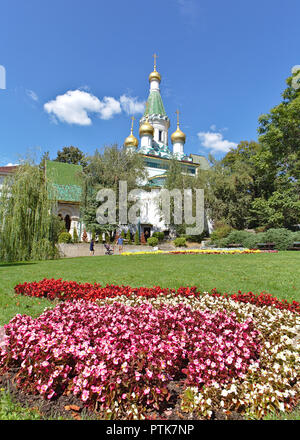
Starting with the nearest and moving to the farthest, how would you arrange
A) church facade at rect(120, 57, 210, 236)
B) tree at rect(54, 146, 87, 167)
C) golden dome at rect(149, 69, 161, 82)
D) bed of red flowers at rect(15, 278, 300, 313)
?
bed of red flowers at rect(15, 278, 300, 313), church facade at rect(120, 57, 210, 236), tree at rect(54, 146, 87, 167), golden dome at rect(149, 69, 161, 82)

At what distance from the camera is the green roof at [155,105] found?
1815 inches

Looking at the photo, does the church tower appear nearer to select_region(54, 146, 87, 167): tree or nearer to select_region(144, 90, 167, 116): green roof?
select_region(144, 90, 167, 116): green roof

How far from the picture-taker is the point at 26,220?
44.0ft

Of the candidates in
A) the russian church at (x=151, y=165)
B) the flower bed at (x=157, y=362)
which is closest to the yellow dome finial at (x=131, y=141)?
the russian church at (x=151, y=165)

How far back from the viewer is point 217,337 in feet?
9.58

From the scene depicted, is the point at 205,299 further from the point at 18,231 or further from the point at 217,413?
the point at 18,231

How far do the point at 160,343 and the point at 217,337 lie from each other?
683 mm

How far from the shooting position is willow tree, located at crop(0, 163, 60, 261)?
13.0 metres

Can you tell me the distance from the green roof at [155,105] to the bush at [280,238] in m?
33.8

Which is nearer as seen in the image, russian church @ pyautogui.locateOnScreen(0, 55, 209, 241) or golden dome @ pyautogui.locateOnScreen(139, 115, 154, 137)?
russian church @ pyautogui.locateOnScreen(0, 55, 209, 241)

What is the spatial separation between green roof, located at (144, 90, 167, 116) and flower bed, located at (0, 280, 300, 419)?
A: 46.9m

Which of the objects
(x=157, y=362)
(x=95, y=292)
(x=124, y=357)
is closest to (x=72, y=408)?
(x=124, y=357)

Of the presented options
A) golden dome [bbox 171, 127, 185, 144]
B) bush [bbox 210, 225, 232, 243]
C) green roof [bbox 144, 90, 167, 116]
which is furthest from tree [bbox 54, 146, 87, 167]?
bush [bbox 210, 225, 232, 243]
